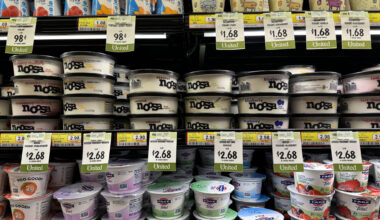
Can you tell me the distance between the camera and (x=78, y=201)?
98 cm

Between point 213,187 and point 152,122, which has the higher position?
point 152,122

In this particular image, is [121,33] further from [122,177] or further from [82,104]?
[122,177]

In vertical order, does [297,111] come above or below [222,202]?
above

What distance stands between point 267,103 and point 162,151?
0.54 m

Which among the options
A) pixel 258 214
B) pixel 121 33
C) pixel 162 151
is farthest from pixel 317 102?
pixel 121 33

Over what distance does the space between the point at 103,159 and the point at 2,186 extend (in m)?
0.67

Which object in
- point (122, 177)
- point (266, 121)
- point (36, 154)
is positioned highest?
point (266, 121)

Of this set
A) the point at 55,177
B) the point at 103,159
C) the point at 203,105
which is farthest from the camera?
the point at 55,177

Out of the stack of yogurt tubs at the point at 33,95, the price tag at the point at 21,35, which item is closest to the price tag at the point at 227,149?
the stack of yogurt tubs at the point at 33,95

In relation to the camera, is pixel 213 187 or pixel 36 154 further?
pixel 213 187

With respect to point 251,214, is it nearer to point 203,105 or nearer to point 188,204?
point 188,204

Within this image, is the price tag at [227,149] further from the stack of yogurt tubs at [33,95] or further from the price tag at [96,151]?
the stack of yogurt tubs at [33,95]

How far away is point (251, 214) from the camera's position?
3.47 feet

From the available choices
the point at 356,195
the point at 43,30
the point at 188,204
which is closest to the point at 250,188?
the point at 188,204
